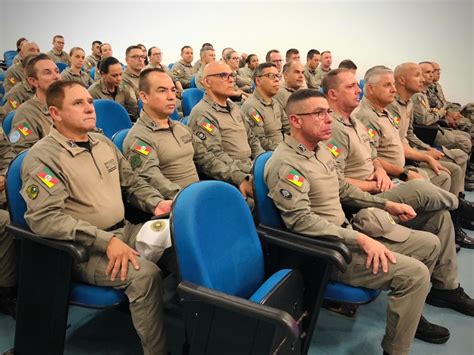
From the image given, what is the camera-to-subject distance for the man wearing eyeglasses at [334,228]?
1.52m

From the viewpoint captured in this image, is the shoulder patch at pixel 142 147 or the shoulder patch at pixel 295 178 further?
the shoulder patch at pixel 142 147

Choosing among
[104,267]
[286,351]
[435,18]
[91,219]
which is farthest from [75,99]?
[435,18]

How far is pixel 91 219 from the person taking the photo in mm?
1579

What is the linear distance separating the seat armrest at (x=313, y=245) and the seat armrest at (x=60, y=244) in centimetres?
63

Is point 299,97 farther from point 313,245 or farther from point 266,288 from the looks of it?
point 266,288

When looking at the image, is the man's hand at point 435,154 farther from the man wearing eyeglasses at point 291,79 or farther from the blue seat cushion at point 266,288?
the blue seat cushion at point 266,288

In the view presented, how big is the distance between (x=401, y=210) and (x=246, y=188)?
832 mm

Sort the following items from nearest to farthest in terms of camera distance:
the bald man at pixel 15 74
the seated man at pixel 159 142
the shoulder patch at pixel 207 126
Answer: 1. the seated man at pixel 159 142
2. the shoulder patch at pixel 207 126
3. the bald man at pixel 15 74

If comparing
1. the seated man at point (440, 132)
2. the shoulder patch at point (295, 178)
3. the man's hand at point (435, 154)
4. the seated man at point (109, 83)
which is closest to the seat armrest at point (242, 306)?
the shoulder patch at point (295, 178)

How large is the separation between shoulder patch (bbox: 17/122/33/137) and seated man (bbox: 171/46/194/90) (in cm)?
418

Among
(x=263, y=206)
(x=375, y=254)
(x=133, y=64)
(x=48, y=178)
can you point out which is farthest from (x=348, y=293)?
(x=133, y=64)

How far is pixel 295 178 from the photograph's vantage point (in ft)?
5.18

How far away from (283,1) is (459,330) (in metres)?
7.16

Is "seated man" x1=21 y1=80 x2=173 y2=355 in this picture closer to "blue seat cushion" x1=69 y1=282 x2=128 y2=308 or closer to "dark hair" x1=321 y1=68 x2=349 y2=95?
"blue seat cushion" x1=69 y1=282 x2=128 y2=308
